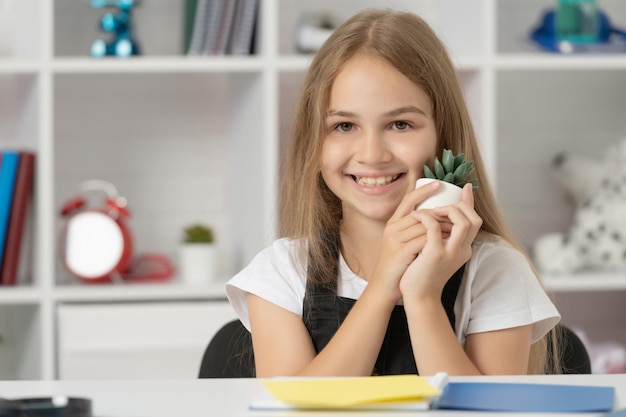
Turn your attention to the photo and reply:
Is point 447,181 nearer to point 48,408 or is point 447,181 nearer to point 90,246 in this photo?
point 48,408

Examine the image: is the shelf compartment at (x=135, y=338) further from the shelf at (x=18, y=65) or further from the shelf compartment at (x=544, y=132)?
the shelf compartment at (x=544, y=132)

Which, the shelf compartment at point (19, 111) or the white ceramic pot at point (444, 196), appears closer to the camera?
the white ceramic pot at point (444, 196)

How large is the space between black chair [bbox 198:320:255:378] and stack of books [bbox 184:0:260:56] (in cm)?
123

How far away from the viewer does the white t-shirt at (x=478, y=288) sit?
1.46m

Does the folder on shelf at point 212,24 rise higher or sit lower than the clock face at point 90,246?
higher

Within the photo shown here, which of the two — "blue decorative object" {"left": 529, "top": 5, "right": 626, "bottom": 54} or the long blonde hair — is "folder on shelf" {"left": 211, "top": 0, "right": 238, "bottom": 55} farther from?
the long blonde hair

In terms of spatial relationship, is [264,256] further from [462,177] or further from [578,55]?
[578,55]

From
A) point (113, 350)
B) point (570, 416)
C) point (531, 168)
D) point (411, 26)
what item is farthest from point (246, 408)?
point (531, 168)

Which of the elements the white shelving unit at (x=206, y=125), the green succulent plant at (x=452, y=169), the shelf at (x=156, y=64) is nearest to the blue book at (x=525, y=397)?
the green succulent plant at (x=452, y=169)

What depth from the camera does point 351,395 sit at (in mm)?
881

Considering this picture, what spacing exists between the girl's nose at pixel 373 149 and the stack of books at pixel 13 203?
4.34 feet

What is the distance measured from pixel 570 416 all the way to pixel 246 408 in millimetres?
280

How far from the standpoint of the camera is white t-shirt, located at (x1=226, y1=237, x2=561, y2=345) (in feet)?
4.79

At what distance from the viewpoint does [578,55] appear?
9.00ft
